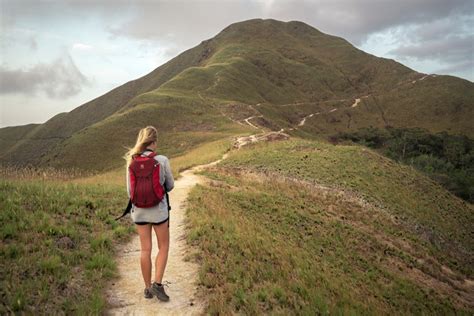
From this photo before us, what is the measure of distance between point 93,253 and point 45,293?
216 cm

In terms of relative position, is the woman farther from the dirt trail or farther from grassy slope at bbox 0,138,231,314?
grassy slope at bbox 0,138,231,314

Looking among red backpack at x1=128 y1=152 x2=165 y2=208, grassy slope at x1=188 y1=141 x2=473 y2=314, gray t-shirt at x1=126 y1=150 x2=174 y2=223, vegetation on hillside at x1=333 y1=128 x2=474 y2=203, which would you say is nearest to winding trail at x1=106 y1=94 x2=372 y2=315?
grassy slope at x1=188 y1=141 x2=473 y2=314

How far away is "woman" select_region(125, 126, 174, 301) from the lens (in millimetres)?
6137

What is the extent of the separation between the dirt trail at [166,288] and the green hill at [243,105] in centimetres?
3744

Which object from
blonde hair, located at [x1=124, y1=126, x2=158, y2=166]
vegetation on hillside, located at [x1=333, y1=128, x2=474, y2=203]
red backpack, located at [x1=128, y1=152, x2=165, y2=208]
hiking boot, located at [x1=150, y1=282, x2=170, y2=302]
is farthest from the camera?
vegetation on hillside, located at [x1=333, y1=128, x2=474, y2=203]

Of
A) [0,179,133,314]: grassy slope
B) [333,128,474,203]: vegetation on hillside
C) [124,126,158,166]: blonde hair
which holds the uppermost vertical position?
[124,126,158,166]: blonde hair

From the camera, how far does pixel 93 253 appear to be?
315 inches

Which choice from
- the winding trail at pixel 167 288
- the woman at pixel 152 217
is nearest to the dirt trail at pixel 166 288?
the winding trail at pixel 167 288

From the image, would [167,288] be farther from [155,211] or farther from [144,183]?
[144,183]

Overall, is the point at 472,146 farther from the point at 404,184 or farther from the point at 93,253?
the point at 93,253

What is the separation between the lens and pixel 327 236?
15.0m

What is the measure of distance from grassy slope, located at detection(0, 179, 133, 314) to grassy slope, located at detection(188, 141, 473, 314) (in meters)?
2.25

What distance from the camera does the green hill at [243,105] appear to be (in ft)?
209

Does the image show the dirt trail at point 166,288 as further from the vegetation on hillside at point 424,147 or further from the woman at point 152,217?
the vegetation on hillside at point 424,147
